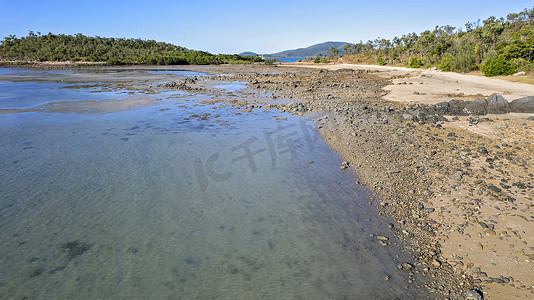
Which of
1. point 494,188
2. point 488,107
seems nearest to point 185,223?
point 494,188

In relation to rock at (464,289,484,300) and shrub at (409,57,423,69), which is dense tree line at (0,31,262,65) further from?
rock at (464,289,484,300)

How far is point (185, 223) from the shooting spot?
688cm

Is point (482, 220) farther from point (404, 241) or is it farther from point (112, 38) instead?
point (112, 38)

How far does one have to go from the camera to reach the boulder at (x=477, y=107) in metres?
15.8

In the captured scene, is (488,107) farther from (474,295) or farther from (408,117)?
(474,295)

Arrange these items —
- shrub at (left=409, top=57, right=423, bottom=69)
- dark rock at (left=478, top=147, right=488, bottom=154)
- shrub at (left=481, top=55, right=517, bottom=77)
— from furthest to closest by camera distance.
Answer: shrub at (left=409, top=57, right=423, bottom=69) → shrub at (left=481, top=55, right=517, bottom=77) → dark rock at (left=478, top=147, right=488, bottom=154)

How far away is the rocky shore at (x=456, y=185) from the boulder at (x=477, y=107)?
0.06m

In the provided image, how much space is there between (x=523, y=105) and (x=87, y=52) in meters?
147

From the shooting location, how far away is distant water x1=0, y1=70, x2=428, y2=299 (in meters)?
4.96

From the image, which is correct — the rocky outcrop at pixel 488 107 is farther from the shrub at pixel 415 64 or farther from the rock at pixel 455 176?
the shrub at pixel 415 64

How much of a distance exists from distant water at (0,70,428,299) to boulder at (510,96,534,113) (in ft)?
41.8

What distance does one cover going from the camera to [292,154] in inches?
459

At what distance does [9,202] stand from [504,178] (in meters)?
14.6

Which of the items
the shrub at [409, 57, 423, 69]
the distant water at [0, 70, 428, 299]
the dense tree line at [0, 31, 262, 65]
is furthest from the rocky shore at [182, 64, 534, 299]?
the dense tree line at [0, 31, 262, 65]
